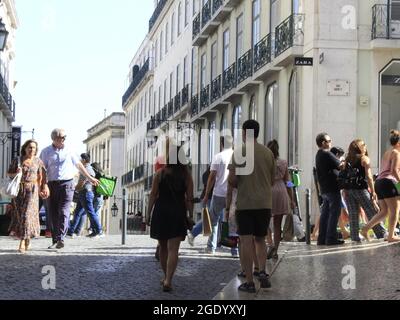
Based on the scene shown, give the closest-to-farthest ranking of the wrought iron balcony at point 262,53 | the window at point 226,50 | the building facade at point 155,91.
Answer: the wrought iron balcony at point 262,53 < the window at point 226,50 < the building facade at point 155,91

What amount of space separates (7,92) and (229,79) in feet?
62.6

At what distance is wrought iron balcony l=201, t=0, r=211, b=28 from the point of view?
1291 inches

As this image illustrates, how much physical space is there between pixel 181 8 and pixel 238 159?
34.5 m

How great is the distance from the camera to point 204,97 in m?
33.4

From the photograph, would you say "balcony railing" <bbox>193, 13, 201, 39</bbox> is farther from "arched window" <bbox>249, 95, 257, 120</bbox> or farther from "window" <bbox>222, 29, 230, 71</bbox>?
"arched window" <bbox>249, 95, 257, 120</bbox>

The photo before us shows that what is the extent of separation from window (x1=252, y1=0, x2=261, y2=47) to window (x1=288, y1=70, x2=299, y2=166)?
386cm

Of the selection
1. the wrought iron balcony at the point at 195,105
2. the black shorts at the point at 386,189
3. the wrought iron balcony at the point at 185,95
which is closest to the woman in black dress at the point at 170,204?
the black shorts at the point at 386,189

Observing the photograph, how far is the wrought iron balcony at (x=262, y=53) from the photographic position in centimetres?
2386

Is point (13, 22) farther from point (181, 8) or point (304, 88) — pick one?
point (304, 88)

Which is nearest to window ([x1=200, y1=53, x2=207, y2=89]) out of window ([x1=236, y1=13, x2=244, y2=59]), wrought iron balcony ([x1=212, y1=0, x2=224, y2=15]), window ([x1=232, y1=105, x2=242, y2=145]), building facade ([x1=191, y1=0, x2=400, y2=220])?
wrought iron balcony ([x1=212, y1=0, x2=224, y2=15])

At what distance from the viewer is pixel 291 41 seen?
70.8 ft

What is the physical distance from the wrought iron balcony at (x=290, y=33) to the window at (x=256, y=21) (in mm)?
3097

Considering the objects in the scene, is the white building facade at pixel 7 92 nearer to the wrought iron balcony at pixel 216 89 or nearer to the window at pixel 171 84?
the window at pixel 171 84

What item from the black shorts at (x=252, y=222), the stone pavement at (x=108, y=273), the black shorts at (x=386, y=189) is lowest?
the stone pavement at (x=108, y=273)
